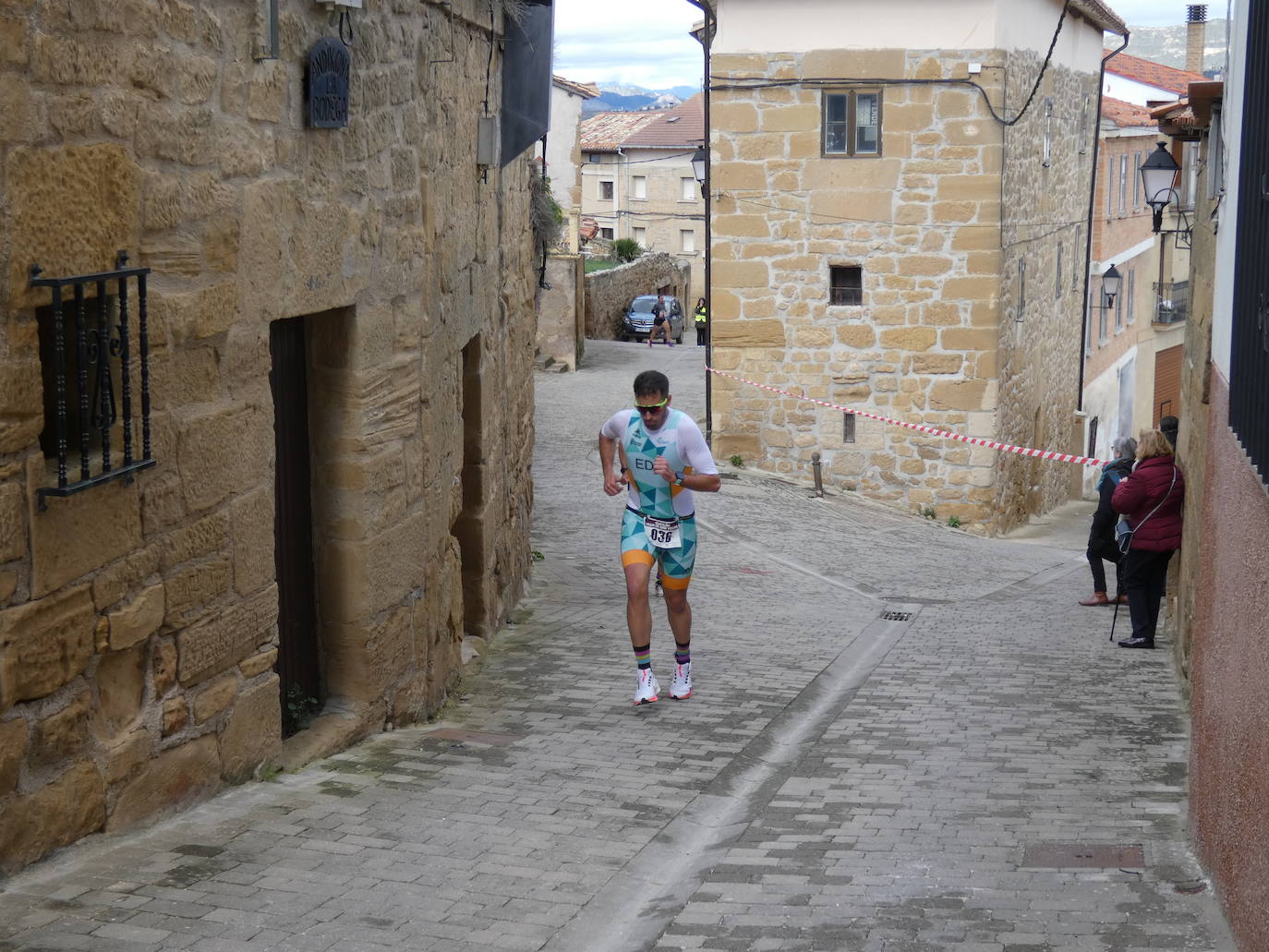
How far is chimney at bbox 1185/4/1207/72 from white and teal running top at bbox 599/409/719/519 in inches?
1472

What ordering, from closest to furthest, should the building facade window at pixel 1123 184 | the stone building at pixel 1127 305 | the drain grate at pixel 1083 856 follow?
the drain grate at pixel 1083 856 → the stone building at pixel 1127 305 → the building facade window at pixel 1123 184

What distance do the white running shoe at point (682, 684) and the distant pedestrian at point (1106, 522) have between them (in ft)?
13.1

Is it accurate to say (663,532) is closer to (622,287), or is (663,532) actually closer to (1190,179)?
(1190,179)

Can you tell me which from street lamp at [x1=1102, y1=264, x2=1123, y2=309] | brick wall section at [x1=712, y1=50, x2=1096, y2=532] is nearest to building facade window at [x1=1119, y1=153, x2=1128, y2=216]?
street lamp at [x1=1102, y1=264, x2=1123, y2=309]

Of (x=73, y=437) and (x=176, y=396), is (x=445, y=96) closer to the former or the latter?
(x=176, y=396)

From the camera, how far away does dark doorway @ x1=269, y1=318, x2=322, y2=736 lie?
590 centimetres

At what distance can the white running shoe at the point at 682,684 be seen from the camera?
301 inches

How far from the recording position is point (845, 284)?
18625mm

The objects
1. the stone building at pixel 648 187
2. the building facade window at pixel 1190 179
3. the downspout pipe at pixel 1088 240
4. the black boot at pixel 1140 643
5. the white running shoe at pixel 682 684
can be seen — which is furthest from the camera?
the stone building at pixel 648 187

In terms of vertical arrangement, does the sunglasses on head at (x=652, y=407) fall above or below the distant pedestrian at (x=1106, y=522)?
above

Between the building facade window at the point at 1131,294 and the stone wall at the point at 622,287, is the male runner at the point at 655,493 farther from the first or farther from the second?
the building facade window at the point at 1131,294

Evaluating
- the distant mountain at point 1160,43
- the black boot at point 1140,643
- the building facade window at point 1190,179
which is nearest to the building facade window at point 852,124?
the building facade window at point 1190,179

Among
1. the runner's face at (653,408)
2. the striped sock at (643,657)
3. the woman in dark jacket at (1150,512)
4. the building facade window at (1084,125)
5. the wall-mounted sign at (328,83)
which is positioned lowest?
the striped sock at (643,657)

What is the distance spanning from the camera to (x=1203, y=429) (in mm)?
8039
